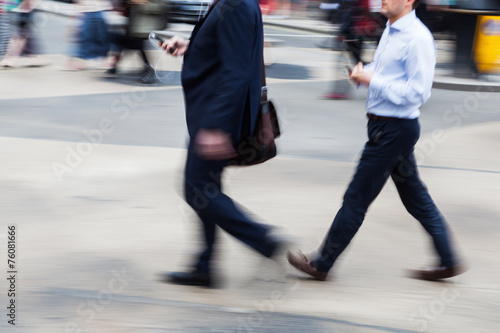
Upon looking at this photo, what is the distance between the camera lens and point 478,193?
19.9ft

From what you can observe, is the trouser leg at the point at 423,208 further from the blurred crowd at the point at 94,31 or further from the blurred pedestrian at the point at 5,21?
the blurred pedestrian at the point at 5,21

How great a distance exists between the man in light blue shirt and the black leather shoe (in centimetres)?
46

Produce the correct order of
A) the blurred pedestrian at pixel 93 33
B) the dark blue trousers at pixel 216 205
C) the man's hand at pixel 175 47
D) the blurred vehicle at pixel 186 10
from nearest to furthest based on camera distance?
1. the dark blue trousers at pixel 216 205
2. the man's hand at pixel 175 47
3. the blurred pedestrian at pixel 93 33
4. the blurred vehicle at pixel 186 10

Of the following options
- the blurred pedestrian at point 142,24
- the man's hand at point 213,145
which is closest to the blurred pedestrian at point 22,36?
the blurred pedestrian at point 142,24

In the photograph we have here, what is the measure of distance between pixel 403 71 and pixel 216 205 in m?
1.12

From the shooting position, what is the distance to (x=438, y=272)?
4.16m

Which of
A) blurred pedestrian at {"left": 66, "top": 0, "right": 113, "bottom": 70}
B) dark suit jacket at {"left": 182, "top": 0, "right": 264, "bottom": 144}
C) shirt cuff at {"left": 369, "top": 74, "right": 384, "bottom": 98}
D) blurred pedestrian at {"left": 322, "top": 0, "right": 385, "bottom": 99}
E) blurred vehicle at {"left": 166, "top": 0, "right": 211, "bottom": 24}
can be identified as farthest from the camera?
blurred vehicle at {"left": 166, "top": 0, "right": 211, "bottom": 24}

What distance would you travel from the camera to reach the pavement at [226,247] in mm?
3662

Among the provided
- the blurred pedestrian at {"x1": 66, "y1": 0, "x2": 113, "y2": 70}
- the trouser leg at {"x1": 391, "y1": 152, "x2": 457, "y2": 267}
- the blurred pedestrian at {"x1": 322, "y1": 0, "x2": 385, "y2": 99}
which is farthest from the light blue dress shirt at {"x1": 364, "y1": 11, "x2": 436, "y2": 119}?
the blurred pedestrian at {"x1": 66, "y1": 0, "x2": 113, "y2": 70}

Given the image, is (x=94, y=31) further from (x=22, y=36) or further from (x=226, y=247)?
(x=226, y=247)

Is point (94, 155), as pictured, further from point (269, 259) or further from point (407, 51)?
point (407, 51)

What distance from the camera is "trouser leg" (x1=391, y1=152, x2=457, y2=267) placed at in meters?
3.98

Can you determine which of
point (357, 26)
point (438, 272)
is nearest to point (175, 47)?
point (438, 272)

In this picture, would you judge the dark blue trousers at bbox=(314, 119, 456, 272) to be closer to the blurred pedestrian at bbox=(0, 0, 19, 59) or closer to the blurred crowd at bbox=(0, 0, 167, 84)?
the blurred crowd at bbox=(0, 0, 167, 84)
